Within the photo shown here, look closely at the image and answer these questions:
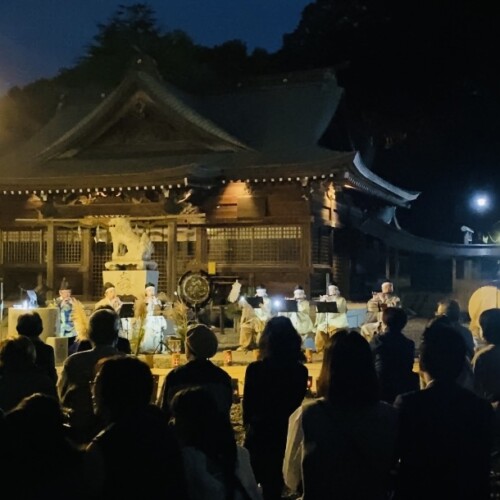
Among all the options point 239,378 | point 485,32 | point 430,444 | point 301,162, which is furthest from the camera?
point 485,32

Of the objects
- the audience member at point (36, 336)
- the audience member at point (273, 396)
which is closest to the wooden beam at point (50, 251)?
the audience member at point (36, 336)

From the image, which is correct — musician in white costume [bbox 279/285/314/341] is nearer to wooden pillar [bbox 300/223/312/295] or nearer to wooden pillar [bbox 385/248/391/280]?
wooden pillar [bbox 300/223/312/295]

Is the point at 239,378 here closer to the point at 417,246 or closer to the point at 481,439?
the point at 481,439

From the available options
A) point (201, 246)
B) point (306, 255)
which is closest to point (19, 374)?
point (306, 255)

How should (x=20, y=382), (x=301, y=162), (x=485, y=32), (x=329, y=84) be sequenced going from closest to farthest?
(x=20, y=382) → (x=301, y=162) → (x=329, y=84) → (x=485, y=32)

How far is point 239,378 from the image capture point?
10.2 m

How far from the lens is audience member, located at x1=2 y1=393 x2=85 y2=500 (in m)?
2.54

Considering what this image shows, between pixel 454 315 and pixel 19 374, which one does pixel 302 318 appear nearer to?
pixel 454 315

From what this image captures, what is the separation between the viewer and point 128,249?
16.5 m

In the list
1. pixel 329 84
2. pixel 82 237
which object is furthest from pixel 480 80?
pixel 82 237

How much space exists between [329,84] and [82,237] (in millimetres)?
8847

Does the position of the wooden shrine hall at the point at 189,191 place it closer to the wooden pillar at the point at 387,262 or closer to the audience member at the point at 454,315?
the wooden pillar at the point at 387,262

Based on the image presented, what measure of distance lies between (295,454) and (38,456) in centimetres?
122

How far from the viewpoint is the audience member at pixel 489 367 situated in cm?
459
